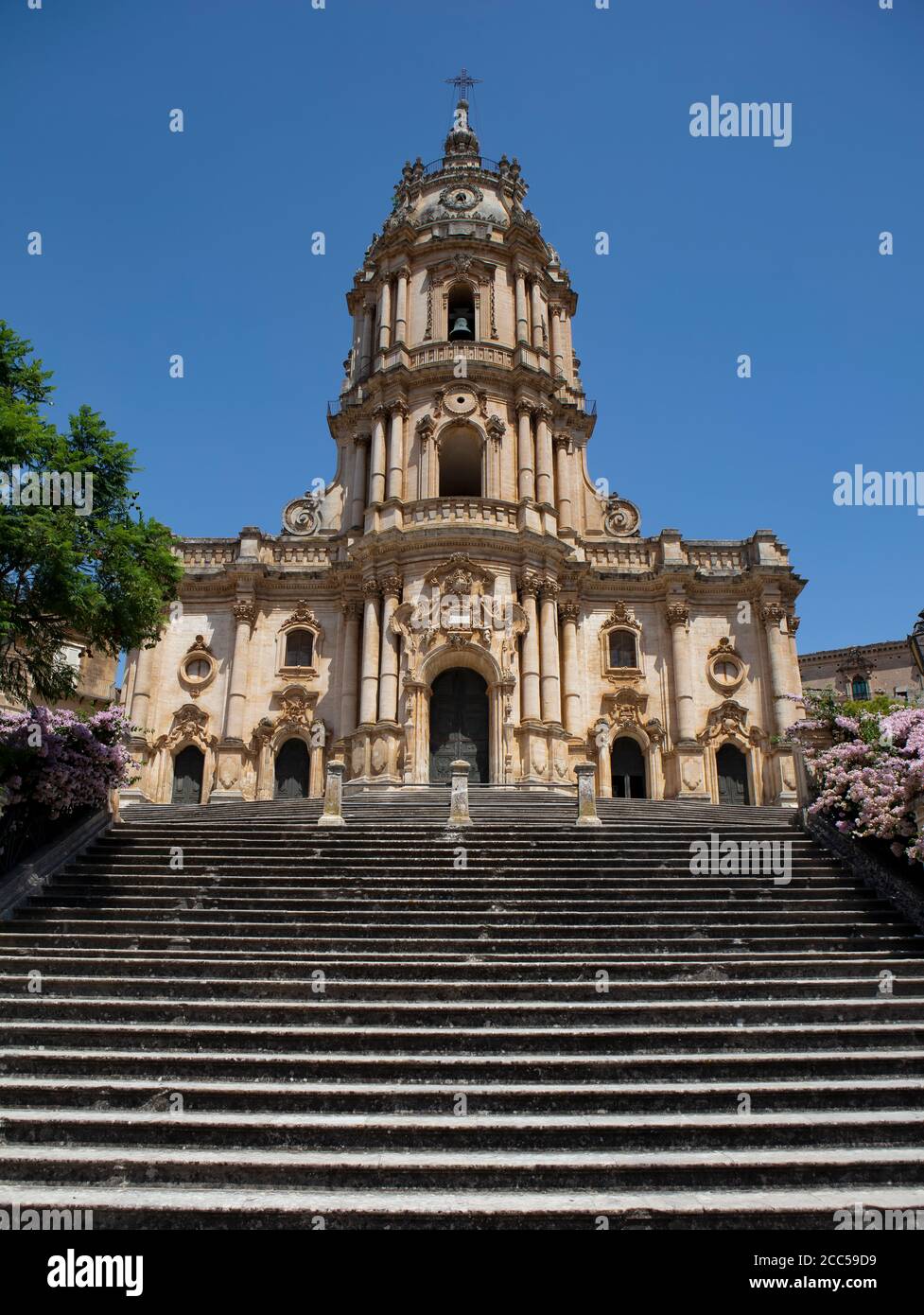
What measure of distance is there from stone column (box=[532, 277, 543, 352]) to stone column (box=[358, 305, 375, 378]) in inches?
269

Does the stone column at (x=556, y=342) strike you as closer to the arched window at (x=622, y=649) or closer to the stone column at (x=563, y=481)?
the stone column at (x=563, y=481)

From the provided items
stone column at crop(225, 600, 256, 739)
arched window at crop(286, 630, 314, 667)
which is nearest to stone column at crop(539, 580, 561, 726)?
arched window at crop(286, 630, 314, 667)

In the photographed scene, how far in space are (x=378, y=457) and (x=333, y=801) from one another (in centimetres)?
1716

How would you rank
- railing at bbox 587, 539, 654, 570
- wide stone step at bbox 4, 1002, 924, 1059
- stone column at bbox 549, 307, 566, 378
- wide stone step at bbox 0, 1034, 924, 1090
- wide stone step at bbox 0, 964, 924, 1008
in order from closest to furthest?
wide stone step at bbox 0, 1034, 924, 1090 → wide stone step at bbox 4, 1002, 924, 1059 → wide stone step at bbox 0, 964, 924, 1008 → railing at bbox 587, 539, 654, 570 → stone column at bbox 549, 307, 566, 378

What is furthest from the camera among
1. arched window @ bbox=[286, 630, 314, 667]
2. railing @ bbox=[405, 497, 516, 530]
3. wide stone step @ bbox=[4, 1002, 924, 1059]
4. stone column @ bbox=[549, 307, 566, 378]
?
stone column @ bbox=[549, 307, 566, 378]

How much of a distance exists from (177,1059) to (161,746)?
2216cm

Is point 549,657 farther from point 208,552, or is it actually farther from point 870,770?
point 870,770

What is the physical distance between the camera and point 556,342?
35.6 meters

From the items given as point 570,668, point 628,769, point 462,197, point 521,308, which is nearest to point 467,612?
point 570,668

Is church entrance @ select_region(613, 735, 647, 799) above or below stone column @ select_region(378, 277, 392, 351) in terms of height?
below

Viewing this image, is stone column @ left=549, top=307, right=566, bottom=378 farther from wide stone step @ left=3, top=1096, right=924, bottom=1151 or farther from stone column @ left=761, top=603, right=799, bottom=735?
wide stone step @ left=3, top=1096, right=924, bottom=1151

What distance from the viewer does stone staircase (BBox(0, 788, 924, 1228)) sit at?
22.0 feet

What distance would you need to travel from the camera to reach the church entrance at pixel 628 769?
95.3 feet
